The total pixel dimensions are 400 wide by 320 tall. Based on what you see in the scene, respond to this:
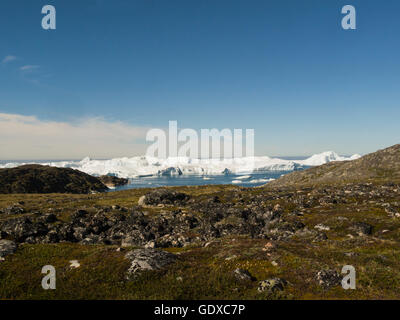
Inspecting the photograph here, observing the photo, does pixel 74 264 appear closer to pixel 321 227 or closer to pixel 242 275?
pixel 242 275

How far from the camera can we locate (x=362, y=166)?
106875 millimetres

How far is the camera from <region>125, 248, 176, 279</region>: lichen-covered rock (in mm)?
17256

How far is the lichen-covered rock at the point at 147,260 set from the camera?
17256 mm

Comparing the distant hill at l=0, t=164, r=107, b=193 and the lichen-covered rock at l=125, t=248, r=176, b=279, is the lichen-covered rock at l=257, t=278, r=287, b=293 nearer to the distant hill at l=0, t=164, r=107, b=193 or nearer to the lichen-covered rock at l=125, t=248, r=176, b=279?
the lichen-covered rock at l=125, t=248, r=176, b=279

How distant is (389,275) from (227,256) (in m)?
11.5

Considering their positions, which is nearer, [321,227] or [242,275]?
[242,275]

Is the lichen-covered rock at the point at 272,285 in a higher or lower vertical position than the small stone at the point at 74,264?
higher

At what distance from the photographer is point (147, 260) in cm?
1831

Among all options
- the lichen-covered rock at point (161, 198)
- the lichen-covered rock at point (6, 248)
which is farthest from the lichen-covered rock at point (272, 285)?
the lichen-covered rock at point (161, 198)

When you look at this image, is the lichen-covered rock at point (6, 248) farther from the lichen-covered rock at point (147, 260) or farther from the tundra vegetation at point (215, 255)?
the lichen-covered rock at point (147, 260)

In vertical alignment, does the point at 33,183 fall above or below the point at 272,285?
below

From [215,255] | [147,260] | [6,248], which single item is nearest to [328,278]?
[215,255]
